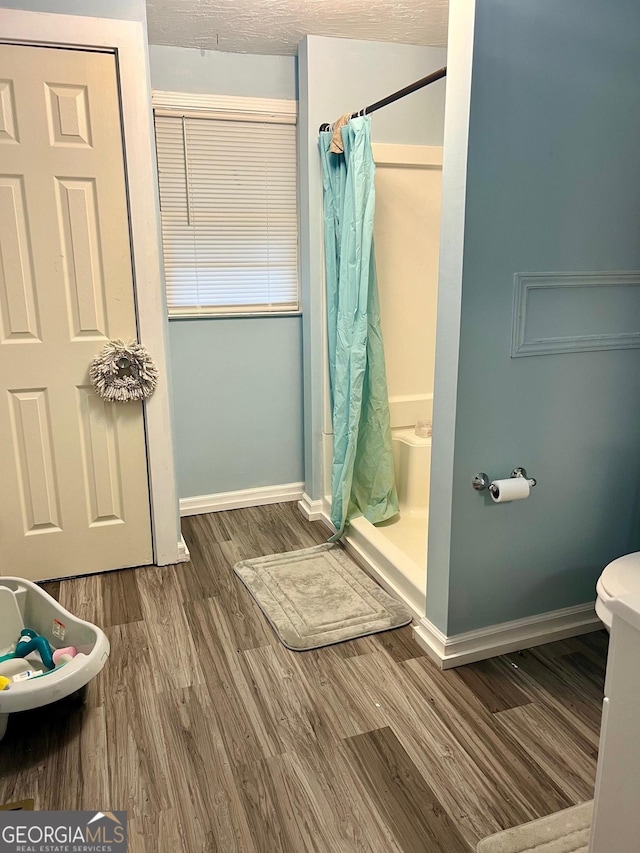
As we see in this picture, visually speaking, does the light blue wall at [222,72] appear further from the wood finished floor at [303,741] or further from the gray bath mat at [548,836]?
the gray bath mat at [548,836]

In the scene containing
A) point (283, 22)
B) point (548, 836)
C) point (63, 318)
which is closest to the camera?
point (548, 836)

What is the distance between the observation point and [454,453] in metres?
1.95

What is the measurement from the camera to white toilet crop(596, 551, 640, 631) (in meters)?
1.67

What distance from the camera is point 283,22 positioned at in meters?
2.63

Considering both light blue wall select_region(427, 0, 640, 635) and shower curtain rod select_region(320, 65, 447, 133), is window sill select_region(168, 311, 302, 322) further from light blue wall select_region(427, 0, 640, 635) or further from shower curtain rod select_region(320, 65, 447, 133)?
light blue wall select_region(427, 0, 640, 635)

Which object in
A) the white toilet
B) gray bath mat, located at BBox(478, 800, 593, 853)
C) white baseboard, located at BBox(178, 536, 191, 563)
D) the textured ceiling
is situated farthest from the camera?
white baseboard, located at BBox(178, 536, 191, 563)

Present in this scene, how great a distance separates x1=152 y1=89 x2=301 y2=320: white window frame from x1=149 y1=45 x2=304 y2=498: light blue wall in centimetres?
4

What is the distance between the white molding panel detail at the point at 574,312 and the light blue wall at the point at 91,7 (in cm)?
172

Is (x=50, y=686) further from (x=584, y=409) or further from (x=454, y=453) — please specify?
(x=584, y=409)

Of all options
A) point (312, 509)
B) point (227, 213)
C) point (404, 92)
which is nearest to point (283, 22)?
point (404, 92)

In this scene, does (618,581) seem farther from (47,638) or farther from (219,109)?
(219,109)

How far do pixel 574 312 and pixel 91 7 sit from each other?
2.02m

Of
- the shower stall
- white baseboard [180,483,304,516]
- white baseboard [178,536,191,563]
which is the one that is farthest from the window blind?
white baseboard [178,536,191,563]

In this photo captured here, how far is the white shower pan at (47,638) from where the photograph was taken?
Answer: 1680mm
